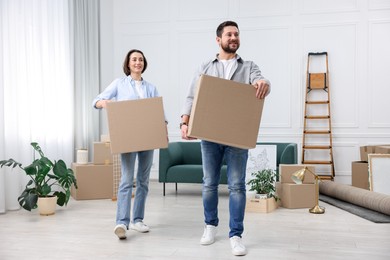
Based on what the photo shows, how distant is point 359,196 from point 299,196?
0.61 metres

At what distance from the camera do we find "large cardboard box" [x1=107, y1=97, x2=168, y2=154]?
9.46 ft

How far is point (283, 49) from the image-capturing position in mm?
6348

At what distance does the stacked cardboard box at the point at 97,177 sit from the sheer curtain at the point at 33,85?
18.7 inches

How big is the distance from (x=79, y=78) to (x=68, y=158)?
1069 millimetres

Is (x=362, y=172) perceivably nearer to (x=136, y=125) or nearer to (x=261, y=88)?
(x=261, y=88)

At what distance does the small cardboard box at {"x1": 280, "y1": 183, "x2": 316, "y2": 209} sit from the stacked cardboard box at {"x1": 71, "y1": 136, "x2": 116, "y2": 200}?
6.25 ft

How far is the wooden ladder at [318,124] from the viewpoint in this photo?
6164 millimetres

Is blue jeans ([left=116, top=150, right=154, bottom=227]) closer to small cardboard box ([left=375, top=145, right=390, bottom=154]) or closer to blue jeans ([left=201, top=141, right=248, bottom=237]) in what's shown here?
blue jeans ([left=201, top=141, right=248, bottom=237])

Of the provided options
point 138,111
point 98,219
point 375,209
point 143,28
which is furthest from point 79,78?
point 375,209

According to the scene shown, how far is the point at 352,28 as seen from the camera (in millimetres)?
6164

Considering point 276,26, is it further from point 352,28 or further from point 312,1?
point 352,28

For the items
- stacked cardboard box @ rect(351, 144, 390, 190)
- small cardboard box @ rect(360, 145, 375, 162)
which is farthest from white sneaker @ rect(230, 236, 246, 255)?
small cardboard box @ rect(360, 145, 375, 162)

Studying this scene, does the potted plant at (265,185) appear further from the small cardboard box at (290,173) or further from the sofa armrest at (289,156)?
the sofa armrest at (289,156)

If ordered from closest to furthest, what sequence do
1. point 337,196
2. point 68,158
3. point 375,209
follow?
point 375,209
point 337,196
point 68,158
